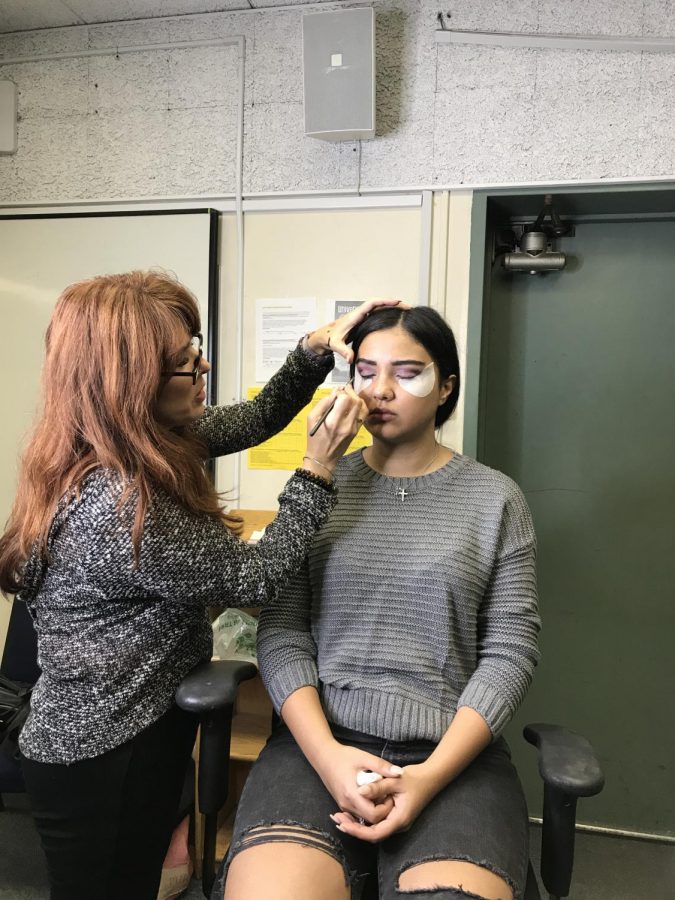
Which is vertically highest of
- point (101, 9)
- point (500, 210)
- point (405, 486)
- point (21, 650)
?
point (101, 9)

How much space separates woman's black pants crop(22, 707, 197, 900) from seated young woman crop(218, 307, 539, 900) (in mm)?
178

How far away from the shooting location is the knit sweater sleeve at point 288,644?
1.13 m

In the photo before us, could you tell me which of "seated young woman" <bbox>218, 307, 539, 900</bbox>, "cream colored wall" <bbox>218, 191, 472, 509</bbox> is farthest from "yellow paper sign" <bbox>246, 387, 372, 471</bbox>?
"seated young woman" <bbox>218, 307, 539, 900</bbox>

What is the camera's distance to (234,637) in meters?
1.84

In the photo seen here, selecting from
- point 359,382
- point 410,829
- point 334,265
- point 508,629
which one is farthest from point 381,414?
point 334,265

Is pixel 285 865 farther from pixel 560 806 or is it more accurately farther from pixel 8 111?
pixel 8 111

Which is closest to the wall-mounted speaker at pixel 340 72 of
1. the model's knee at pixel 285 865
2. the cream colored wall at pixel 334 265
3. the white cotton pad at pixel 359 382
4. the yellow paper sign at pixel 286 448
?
the cream colored wall at pixel 334 265

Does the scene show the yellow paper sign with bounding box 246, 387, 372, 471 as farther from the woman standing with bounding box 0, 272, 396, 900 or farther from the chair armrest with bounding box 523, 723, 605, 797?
the chair armrest with bounding box 523, 723, 605, 797

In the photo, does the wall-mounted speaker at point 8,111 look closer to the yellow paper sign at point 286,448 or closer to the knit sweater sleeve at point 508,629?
the yellow paper sign at point 286,448

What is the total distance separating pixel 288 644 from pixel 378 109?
5.16 feet

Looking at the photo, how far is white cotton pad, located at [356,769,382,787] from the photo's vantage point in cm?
95

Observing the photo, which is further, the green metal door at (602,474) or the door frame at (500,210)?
the green metal door at (602,474)

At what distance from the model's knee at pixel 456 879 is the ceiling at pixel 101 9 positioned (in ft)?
7.19

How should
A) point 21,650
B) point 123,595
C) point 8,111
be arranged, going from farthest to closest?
point 8,111 → point 21,650 → point 123,595
